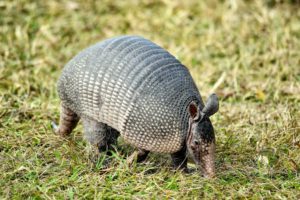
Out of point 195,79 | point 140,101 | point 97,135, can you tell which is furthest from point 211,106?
point 195,79

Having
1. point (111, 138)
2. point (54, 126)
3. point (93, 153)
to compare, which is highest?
point (111, 138)

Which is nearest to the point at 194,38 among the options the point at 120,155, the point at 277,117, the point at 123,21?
the point at 123,21

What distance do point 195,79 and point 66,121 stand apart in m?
2.72

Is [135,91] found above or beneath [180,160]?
above

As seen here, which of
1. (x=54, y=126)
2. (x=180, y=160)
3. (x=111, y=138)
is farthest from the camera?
(x=54, y=126)

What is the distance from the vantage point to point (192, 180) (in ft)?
19.2

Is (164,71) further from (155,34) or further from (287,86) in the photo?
(155,34)

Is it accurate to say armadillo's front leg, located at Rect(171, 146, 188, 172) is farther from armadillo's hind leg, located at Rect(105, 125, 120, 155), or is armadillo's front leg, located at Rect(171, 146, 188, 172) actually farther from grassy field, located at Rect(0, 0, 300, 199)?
armadillo's hind leg, located at Rect(105, 125, 120, 155)

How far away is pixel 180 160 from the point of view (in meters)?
6.03

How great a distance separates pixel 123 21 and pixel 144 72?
17.4 ft

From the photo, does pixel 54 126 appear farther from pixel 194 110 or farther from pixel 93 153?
pixel 194 110

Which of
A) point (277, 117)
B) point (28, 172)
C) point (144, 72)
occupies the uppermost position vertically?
point (144, 72)

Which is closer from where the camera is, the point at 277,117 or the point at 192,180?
the point at 192,180

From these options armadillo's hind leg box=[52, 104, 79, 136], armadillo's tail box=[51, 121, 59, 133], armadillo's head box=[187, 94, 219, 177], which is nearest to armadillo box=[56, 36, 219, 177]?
armadillo's head box=[187, 94, 219, 177]
